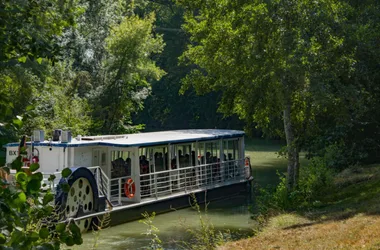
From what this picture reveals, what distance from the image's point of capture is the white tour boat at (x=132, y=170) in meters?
19.0

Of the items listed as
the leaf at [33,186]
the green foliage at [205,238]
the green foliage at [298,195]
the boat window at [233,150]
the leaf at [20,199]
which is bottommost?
the green foliage at [205,238]

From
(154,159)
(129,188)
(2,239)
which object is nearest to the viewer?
(2,239)

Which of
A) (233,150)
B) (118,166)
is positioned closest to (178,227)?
(118,166)

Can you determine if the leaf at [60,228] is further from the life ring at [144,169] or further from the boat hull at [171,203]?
the life ring at [144,169]

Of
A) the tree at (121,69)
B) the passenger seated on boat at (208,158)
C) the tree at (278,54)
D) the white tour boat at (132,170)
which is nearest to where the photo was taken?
the tree at (278,54)

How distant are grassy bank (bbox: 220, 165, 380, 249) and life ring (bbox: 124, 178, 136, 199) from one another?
20.9 ft

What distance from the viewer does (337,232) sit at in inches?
Result: 487

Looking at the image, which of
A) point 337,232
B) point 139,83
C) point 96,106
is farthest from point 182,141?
point 139,83

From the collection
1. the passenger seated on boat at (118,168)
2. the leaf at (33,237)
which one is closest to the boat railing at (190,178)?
the passenger seated on boat at (118,168)

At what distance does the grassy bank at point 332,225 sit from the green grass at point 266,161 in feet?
24.2

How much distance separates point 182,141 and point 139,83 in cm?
1806

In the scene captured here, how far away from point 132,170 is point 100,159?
1134 mm

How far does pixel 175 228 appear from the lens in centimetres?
2002

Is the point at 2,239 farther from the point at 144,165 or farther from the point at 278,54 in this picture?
the point at 144,165
